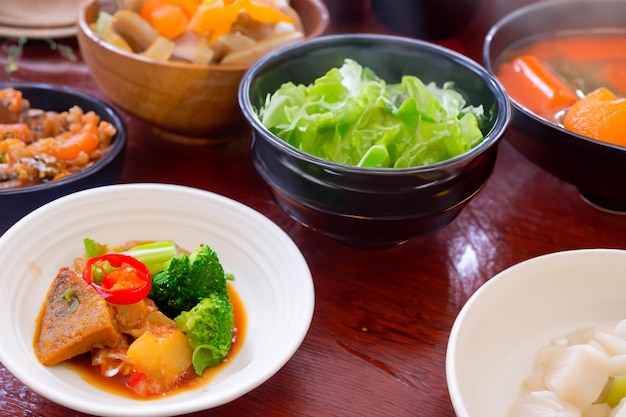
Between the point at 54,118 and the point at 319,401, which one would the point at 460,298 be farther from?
the point at 54,118

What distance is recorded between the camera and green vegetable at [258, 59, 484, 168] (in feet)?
5.35

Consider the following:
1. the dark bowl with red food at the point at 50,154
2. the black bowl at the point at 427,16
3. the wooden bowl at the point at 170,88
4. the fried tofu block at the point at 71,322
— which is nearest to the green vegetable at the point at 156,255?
the fried tofu block at the point at 71,322

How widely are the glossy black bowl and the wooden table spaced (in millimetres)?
127

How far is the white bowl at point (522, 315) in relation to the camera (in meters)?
1.32

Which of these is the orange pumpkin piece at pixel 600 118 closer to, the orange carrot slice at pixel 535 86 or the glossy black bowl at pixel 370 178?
the orange carrot slice at pixel 535 86

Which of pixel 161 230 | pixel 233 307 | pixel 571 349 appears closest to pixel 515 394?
pixel 571 349

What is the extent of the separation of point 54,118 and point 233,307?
0.83 meters

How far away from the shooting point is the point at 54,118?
1904mm

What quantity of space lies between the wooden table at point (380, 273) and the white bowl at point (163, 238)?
3.9 inches

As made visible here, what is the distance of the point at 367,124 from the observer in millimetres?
1682

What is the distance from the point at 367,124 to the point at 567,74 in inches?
35.8

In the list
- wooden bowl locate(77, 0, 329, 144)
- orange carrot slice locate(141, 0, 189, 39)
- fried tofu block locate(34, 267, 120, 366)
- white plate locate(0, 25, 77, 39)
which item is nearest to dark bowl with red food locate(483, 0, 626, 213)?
wooden bowl locate(77, 0, 329, 144)

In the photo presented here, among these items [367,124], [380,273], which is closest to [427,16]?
[367,124]

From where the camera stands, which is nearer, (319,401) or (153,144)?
(319,401)
